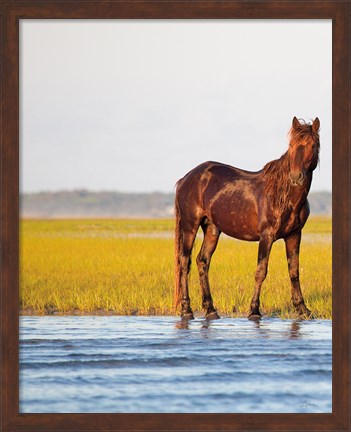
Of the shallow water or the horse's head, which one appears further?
the horse's head

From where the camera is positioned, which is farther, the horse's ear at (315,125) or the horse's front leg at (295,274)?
the horse's front leg at (295,274)

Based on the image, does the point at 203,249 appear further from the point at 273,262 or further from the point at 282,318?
the point at 273,262

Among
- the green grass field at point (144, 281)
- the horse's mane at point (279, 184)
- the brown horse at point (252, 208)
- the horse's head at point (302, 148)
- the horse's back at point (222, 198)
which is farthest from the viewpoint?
the green grass field at point (144, 281)

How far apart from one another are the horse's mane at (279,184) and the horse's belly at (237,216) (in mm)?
355

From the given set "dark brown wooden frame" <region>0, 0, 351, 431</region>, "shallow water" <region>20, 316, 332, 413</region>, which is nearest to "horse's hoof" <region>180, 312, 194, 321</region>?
"shallow water" <region>20, 316, 332, 413</region>

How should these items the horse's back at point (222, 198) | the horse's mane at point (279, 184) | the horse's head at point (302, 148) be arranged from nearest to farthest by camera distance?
1. the horse's head at point (302, 148)
2. the horse's mane at point (279, 184)
3. the horse's back at point (222, 198)

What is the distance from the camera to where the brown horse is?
1095 centimetres

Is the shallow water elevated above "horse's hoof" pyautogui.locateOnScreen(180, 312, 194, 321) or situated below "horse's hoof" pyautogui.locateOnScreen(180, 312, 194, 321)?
below

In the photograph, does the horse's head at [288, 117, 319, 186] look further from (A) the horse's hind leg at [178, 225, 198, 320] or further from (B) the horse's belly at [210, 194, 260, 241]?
(A) the horse's hind leg at [178, 225, 198, 320]

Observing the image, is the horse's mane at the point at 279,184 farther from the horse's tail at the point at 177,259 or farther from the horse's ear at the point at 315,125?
the horse's tail at the point at 177,259

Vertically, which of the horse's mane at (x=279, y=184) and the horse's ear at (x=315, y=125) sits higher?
the horse's ear at (x=315, y=125)

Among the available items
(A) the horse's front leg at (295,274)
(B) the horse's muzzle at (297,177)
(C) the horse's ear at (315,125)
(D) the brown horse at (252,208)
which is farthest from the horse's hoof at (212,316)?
(C) the horse's ear at (315,125)
